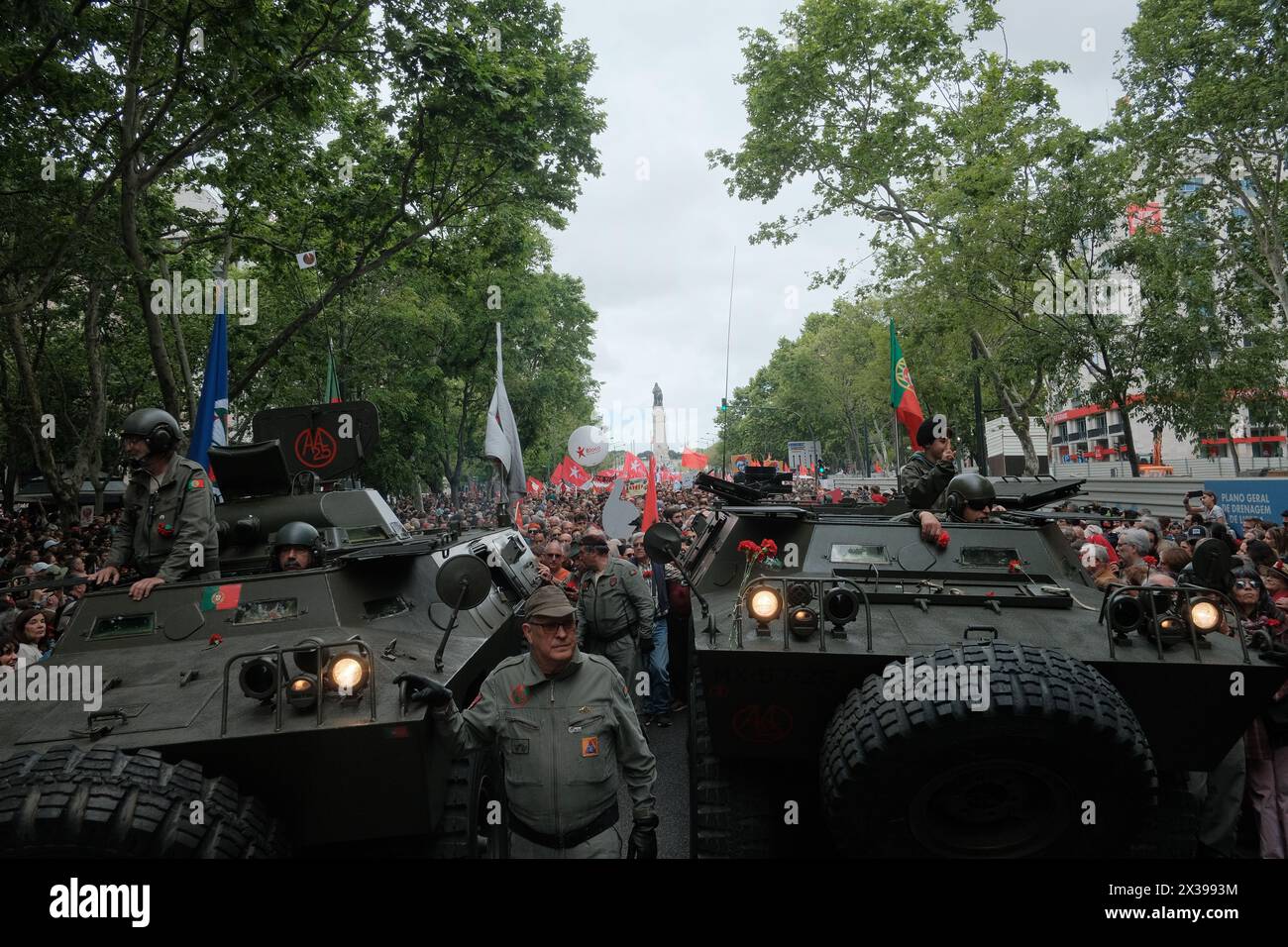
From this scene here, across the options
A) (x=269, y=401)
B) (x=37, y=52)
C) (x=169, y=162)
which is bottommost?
(x=269, y=401)

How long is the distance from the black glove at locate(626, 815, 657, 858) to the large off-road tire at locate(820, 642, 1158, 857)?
2.56 feet

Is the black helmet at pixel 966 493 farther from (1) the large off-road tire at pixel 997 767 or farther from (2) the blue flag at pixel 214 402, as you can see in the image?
(2) the blue flag at pixel 214 402

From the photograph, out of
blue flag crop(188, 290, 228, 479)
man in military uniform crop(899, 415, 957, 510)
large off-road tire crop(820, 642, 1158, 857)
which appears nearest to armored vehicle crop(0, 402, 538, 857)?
large off-road tire crop(820, 642, 1158, 857)

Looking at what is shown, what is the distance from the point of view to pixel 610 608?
7.46 metres

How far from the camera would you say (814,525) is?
5.95m

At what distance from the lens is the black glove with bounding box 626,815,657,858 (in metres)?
3.45

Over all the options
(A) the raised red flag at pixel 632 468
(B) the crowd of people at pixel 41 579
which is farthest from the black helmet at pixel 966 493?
(A) the raised red flag at pixel 632 468

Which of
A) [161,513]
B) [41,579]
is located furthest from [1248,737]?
[41,579]

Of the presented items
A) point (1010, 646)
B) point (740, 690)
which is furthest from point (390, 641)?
point (1010, 646)

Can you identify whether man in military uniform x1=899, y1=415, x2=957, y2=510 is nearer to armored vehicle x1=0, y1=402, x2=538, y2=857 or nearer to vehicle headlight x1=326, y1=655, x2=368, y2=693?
armored vehicle x1=0, y1=402, x2=538, y2=857

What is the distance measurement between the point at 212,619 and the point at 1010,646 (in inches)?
168

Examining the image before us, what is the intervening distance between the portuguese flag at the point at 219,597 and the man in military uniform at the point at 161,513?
0.13 m

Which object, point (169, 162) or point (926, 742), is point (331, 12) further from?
point (926, 742)

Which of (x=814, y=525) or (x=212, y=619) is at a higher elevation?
(x=814, y=525)
